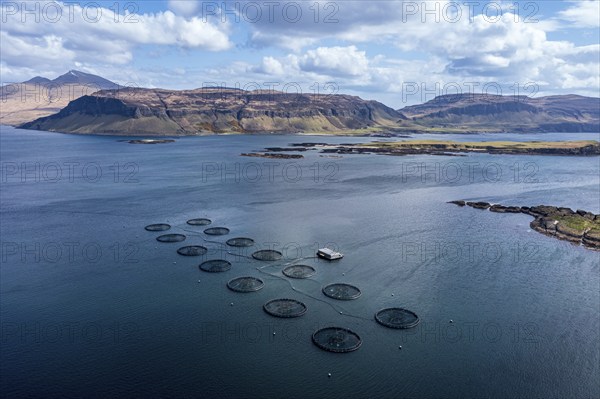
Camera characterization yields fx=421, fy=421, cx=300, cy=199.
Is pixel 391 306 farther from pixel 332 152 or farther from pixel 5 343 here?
pixel 332 152

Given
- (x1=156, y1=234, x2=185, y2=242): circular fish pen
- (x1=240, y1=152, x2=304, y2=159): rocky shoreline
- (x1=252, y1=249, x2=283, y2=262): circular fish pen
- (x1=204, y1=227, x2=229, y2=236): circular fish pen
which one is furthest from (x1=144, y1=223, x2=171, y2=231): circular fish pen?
(x1=240, y1=152, x2=304, y2=159): rocky shoreline

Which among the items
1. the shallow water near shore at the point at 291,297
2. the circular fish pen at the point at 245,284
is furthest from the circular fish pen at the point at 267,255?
the circular fish pen at the point at 245,284

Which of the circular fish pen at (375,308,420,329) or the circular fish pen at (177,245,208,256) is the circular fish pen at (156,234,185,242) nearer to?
the circular fish pen at (177,245,208,256)

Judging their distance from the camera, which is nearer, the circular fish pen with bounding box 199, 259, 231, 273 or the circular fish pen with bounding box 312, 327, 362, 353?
the circular fish pen with bounding box 312, 327, 362, 353

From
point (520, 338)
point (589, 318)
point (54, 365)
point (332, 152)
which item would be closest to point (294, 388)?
point (54, 365)

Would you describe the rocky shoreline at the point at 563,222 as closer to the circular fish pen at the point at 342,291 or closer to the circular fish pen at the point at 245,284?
the circular fish pen at the point at 342,291

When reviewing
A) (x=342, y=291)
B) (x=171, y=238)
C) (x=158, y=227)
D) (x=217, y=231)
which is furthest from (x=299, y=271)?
(x=158, y=227)
